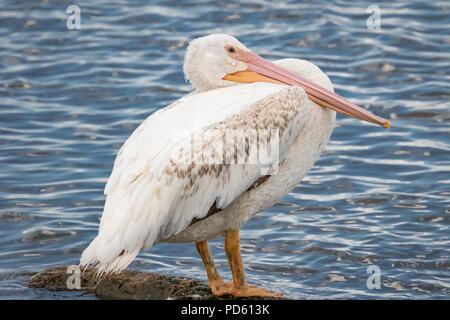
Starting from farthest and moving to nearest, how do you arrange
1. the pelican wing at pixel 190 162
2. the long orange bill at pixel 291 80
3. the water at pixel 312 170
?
the water at pixel 312 170
the long orange bill at pixel 291 80
the pelican wing at pixel 190 162

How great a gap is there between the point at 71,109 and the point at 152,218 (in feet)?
16.9

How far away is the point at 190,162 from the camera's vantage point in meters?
5.92

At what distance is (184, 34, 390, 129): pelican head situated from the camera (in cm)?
637

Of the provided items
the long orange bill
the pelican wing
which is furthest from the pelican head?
the pelican wing

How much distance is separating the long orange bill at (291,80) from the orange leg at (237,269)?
1121mm

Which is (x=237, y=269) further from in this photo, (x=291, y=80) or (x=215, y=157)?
(x=291, y=80)

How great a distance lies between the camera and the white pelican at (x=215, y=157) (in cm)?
588

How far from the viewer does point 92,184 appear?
891 centimetres

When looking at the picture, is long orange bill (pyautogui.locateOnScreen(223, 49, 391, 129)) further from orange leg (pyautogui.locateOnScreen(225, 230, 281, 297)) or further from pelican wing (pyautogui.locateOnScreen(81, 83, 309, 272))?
orange leg (pyautogui.locateOnScreen(225, 230, 281, 297))

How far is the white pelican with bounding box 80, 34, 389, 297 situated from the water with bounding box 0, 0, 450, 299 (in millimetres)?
813

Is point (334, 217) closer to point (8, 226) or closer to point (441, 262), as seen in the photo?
point (441, 262)

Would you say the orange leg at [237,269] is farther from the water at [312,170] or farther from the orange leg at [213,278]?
the water at [312,170]

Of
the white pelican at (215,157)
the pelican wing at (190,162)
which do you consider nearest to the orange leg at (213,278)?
the white pelican at (215,157)

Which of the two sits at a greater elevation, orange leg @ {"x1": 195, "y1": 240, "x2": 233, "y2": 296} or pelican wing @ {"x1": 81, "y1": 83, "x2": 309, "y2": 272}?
pelican wing @ {"x1": 81, "y1": 83, "x2": 309, "y2": 272}
